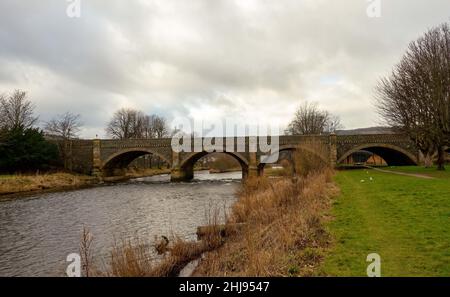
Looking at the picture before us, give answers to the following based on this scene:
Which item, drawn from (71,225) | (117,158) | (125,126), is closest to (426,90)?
(71,225)

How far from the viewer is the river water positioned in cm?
1158

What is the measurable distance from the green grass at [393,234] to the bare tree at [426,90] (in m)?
14.9

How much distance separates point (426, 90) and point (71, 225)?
27.1 metres

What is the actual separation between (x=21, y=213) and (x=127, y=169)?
42.9 metres

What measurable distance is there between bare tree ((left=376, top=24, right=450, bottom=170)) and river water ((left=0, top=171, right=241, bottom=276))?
19.5 meters

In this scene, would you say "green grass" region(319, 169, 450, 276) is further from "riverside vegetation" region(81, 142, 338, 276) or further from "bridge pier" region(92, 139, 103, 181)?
"bridge pier" region(92, 139, 103, 181)

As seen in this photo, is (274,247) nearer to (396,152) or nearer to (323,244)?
(323,244)

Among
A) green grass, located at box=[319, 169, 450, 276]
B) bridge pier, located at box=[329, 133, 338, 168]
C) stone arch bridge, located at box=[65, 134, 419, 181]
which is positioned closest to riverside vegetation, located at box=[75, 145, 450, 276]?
green grass, located at box=[319, 169, 450, 276]

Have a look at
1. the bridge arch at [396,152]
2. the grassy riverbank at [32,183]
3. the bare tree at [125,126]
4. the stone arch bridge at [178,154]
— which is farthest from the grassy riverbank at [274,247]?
the bare tree at [125,126]

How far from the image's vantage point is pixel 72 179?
4288 centimetres
